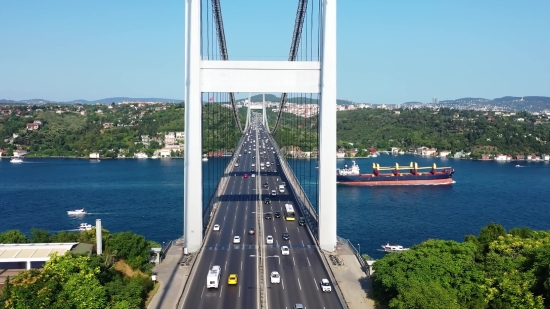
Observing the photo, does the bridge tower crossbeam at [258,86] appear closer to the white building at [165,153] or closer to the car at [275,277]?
the car at [275,277]

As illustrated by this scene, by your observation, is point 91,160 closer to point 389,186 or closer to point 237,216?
point 389,186

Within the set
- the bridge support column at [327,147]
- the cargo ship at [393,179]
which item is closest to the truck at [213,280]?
the bridge support column at [327,147]

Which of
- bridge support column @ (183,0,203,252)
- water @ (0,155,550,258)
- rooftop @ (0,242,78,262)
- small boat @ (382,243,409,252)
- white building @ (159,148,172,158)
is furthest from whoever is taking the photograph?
white building @ (159,148,172,158)

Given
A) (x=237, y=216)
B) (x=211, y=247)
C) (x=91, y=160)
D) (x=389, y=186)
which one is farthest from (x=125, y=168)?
(x=211, y=247)

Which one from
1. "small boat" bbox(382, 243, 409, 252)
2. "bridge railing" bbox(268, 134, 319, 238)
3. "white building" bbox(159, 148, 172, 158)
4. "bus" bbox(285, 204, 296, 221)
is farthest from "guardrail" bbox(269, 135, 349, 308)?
"white building" bbox(159, 148, 172, 158)

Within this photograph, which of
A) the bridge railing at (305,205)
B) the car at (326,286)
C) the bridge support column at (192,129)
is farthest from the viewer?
the bridge railing at (305,205)

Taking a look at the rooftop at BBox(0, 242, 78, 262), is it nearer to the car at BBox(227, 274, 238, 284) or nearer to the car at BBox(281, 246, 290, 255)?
the car at BBox(227, 274, 238, 284)

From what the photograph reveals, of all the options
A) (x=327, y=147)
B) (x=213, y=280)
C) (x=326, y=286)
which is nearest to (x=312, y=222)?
(x=327, y=147)

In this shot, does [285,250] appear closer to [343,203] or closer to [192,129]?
[192,129]
